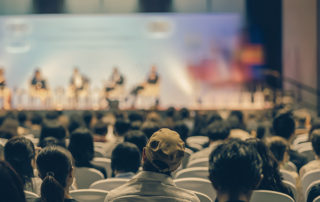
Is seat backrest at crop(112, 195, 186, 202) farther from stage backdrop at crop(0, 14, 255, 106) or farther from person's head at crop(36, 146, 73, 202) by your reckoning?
stage backdrop at crop(0, 14, 255, 106)

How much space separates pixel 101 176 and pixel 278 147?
1.15 metres

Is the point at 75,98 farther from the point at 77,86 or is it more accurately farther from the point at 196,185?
the point at 196,185

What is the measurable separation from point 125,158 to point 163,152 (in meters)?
1.16

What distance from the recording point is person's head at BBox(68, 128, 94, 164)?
357 centimetres

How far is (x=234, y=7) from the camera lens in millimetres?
14359

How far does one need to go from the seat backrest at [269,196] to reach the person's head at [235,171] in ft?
2.85

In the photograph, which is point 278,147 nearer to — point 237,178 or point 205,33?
point 237,178

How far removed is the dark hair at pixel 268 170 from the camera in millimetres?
2387

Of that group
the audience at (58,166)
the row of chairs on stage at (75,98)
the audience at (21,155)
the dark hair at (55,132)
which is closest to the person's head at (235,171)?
the audience at (58,166)

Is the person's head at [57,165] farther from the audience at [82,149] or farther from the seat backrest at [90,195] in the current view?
the audience at [82,149]

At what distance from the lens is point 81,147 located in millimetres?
3617

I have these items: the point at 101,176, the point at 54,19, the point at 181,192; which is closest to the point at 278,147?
the point at 101,176

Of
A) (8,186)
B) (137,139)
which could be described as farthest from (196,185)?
(8,186)

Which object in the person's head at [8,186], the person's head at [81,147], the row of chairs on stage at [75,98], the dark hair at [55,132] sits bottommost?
the row of chairs on stage at [75,98]
